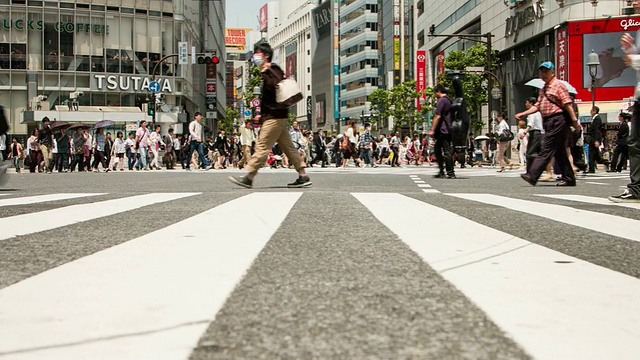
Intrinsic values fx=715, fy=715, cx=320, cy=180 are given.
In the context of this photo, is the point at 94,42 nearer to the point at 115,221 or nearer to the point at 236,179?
the point at 236,179

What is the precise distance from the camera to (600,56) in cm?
3569

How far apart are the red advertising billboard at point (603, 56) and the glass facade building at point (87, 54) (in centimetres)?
2369

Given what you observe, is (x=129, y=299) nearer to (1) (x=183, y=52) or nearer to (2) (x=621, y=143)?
(2) (x=621, y=143)

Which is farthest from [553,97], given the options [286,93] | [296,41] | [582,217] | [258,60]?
[296,41]

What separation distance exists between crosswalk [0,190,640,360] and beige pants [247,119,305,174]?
3532mm

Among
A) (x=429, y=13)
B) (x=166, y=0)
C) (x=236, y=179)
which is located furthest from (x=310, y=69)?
(x=236, y=179)

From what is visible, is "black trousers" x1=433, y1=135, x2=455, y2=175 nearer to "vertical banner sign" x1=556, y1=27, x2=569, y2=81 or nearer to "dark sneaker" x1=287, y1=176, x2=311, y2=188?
"dark sneaker" x1=287, y1=176, x2=311, y2=188

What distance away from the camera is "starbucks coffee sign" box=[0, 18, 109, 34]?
46.0 m

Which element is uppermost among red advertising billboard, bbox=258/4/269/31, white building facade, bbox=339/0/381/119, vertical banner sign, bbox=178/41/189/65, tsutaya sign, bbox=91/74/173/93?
red advertising billboard, bbox=258/4/269/31

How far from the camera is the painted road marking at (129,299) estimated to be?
4.97 feet

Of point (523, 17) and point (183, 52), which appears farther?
point (183, 52)

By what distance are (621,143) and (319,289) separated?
15803mm

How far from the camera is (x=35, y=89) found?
45.9 m

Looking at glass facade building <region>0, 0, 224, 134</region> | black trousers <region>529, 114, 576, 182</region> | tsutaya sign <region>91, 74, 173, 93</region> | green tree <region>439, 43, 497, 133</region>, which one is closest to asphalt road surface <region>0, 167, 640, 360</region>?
black trousers <region>529, 114, 576, 182</region>
